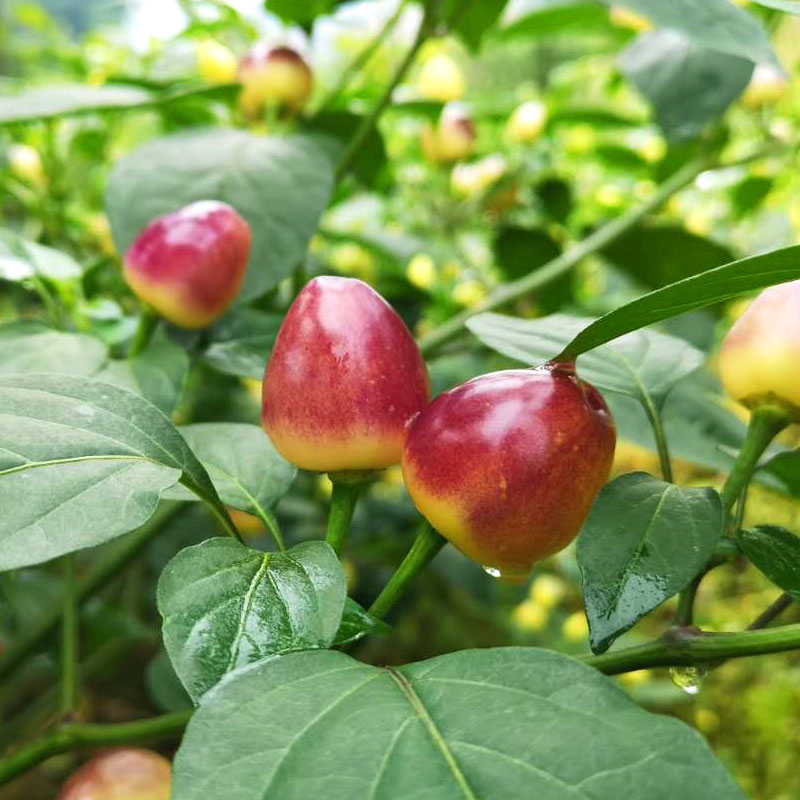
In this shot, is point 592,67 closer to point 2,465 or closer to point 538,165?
point 538,165

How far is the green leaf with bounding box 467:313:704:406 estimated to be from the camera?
1.14 ft

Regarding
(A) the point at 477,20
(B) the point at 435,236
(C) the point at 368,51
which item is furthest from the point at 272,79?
(B) the point at 435,236

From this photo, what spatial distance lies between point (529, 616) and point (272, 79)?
29.4 inches

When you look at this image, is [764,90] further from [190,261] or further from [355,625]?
[355,625]

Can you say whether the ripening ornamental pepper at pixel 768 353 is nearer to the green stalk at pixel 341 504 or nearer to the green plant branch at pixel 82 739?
the green stalk at pixel 341 504

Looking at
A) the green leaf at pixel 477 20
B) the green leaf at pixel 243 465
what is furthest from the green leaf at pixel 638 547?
the green leaf at pixel 477 20

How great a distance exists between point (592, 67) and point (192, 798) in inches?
51.0

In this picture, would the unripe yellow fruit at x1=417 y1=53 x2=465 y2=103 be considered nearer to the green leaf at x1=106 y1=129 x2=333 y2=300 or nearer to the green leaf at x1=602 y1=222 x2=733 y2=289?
the green leaf at x1=602 y1=222 x2=733 y2=289

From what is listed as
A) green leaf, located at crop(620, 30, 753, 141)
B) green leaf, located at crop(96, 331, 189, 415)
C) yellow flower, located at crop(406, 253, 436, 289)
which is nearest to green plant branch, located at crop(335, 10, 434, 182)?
green leaf, located at crop(620, 30, 753, 141)

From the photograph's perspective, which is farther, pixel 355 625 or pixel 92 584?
pixel 92 584

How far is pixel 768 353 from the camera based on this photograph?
34 cm

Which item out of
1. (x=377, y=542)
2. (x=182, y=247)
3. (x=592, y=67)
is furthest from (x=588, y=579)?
(x=592, y=67)

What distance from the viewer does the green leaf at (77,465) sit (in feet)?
0.84

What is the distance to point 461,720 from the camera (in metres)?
0.23
